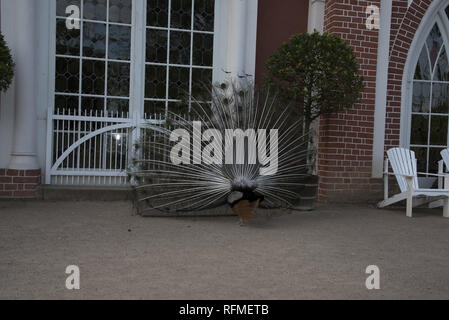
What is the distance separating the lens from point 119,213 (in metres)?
5.56

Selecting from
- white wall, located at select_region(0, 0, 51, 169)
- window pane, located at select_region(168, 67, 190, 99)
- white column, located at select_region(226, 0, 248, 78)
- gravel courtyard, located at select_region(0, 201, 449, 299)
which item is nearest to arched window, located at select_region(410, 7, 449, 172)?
gravel courtyard, located at select_region(0, 201, 449, 299)

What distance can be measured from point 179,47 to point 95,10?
138 centimetres

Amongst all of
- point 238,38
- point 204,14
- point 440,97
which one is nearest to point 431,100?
point 440,97

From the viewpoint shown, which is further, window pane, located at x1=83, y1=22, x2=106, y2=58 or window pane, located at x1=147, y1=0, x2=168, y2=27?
window pane, located at x1=147, y1=0, x2=168, y2=27

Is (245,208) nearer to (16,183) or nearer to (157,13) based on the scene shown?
(16,183)

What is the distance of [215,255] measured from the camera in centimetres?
373

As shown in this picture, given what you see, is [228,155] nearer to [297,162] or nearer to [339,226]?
[297,162]

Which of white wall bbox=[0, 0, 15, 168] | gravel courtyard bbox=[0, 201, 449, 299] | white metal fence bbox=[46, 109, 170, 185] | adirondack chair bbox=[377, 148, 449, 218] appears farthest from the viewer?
white metal fence bbox=[46, 109, 170, 185]

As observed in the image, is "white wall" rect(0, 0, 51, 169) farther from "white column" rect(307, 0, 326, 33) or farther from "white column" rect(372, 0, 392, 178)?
"white column" rect(372, 0, 392, 178)

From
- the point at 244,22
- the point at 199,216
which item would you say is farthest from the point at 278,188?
the point at 244,22

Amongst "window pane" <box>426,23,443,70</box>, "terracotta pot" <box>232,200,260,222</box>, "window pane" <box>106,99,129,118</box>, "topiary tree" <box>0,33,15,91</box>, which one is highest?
"window pane" <box>426,23,443,70</box>

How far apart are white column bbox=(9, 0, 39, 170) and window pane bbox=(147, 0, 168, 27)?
5.49 ft

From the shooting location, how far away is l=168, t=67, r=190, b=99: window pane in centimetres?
706

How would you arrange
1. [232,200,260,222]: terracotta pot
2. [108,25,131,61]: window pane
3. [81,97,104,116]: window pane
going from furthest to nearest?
[108,25,131,61]: window pane → [81,97,104,116]: window pane → [232,200,260,222]: terracotta pot
